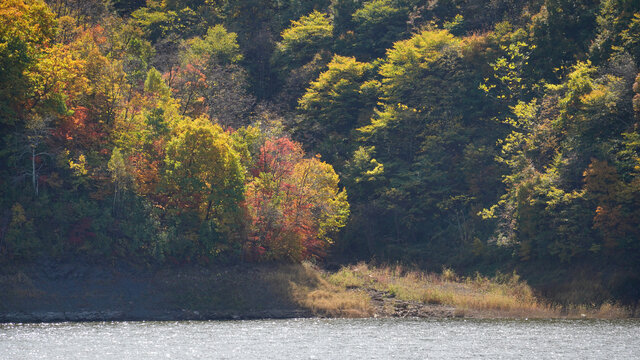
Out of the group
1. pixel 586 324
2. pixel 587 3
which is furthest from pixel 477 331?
pixel 587 3

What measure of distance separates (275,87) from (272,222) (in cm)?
3739

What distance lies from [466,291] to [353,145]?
26.2 m

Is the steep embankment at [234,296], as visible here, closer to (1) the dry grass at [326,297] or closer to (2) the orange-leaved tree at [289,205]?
(1) the dry grass at [326,297]

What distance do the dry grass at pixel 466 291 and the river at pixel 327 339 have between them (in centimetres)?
369

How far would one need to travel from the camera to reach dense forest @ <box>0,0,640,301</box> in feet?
A: 214

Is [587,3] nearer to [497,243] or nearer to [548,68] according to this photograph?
[548,68]

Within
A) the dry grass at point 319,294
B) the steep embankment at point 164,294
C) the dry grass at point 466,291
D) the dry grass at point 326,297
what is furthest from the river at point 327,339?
the dry grass at point 319,294

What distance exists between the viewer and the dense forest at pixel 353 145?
6531cm

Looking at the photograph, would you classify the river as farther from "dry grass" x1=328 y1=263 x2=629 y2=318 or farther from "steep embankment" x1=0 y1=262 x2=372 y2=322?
"dry grass" x1=328 y1=263 x2=629 y2=318

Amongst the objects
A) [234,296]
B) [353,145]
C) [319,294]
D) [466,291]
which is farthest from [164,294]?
[353,145]

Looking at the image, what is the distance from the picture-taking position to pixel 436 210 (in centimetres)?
8406

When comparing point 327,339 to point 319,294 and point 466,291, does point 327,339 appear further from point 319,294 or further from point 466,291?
point 466,291

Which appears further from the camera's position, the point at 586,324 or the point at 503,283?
the point at 503,283

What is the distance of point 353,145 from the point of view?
8969cm
